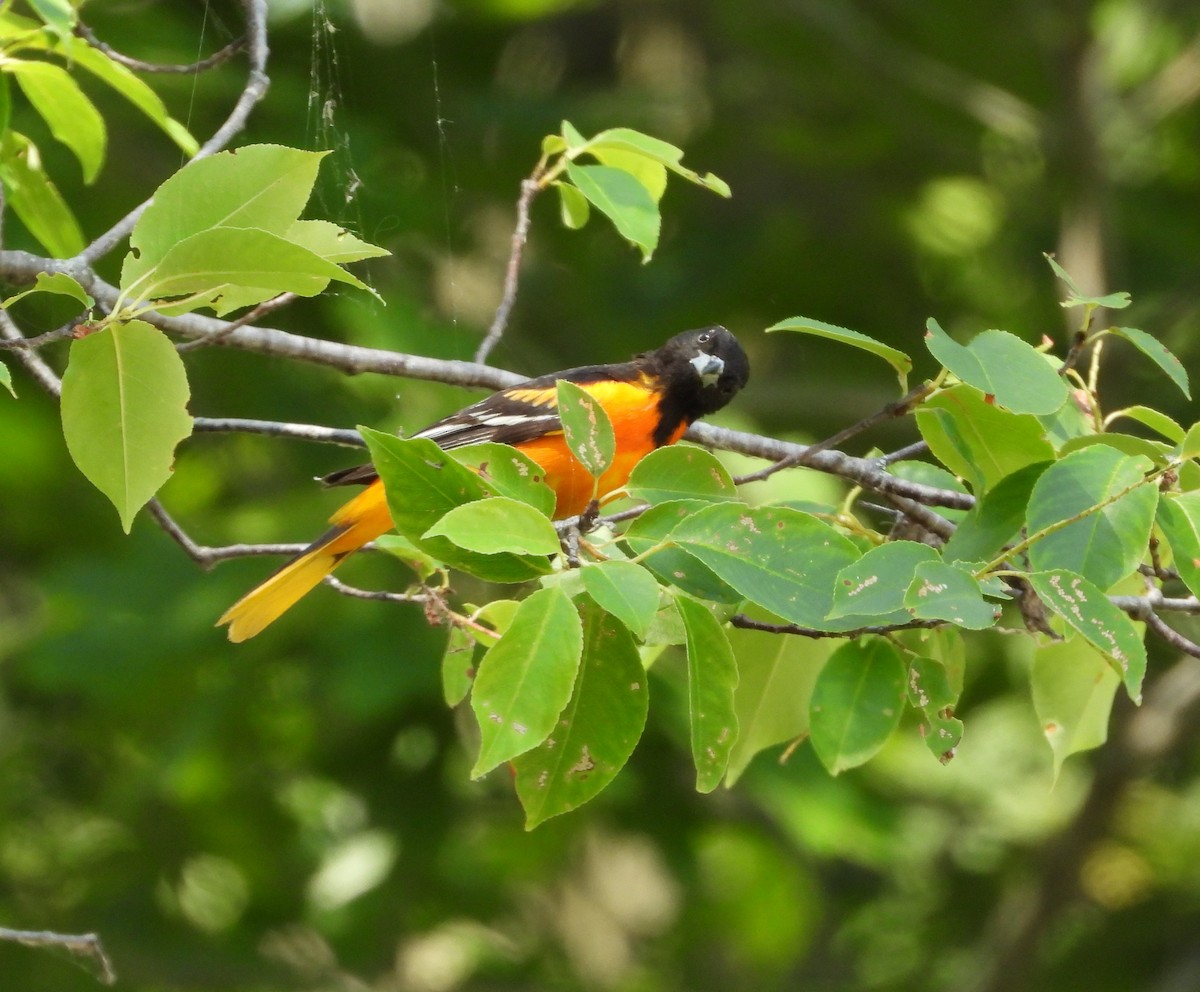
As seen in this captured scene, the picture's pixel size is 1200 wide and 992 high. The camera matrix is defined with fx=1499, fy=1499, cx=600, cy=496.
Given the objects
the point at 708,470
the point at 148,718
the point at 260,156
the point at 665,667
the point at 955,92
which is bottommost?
the point at 148,718

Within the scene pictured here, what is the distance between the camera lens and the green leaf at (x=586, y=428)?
214 cm

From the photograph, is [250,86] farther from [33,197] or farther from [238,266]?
[238,266]

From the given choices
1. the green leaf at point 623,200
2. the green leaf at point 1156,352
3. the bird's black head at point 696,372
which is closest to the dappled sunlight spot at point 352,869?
the bird's black head at point 696,372

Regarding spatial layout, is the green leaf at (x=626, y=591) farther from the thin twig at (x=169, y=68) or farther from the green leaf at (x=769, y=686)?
the thin twig at (x=169, y=68)

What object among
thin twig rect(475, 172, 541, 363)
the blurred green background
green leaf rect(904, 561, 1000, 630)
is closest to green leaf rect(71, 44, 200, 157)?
thin twig rect(475, 172, 541, 363)

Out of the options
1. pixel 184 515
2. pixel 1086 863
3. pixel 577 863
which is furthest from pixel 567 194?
pixel 577 863

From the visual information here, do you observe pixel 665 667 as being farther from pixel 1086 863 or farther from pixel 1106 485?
pixel 1106 485

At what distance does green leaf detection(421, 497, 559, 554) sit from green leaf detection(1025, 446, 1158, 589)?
746 millimetres

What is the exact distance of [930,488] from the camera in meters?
2.99

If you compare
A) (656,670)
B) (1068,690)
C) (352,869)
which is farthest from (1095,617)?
(352,869)

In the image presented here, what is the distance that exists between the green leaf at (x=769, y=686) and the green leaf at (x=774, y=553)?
0.65m

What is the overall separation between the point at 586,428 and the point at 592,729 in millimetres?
433

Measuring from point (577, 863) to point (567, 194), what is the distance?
259 inches

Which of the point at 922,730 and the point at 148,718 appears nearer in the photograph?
the point at 922,730
